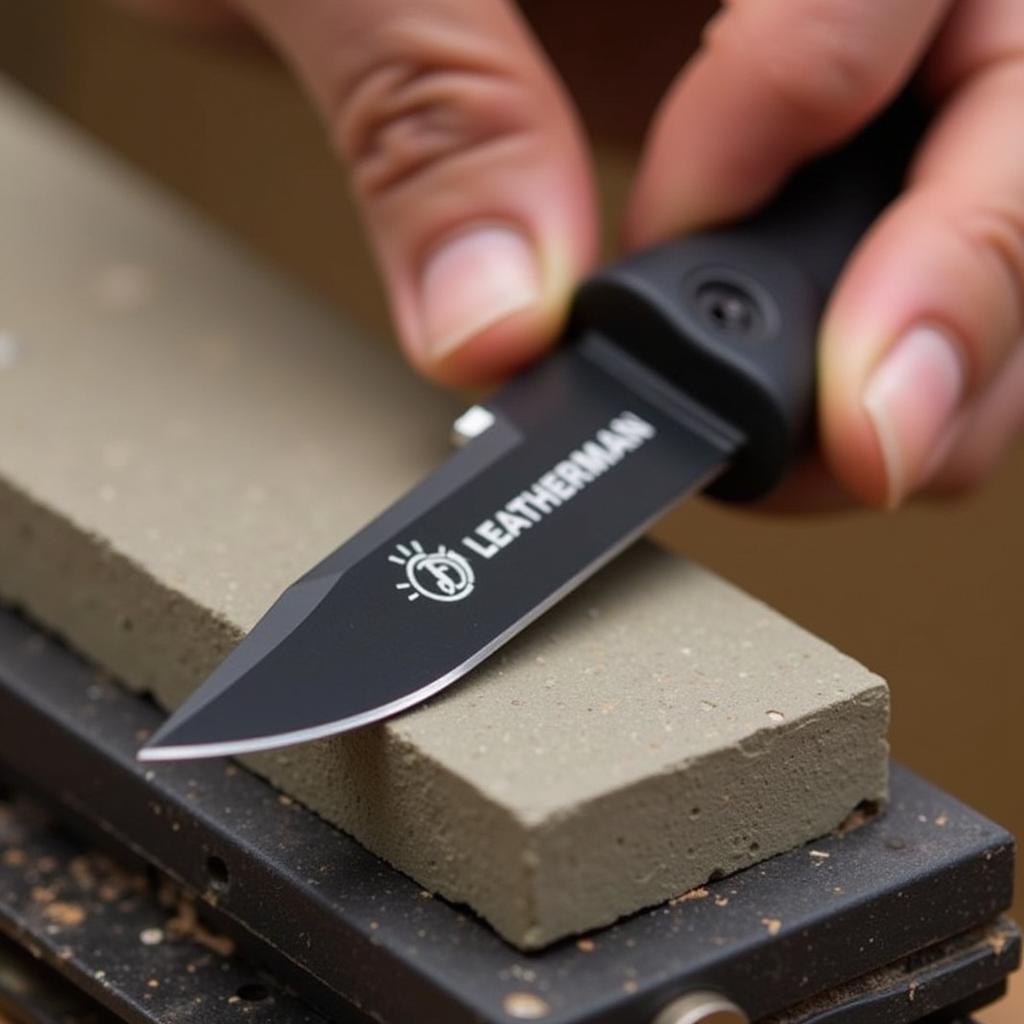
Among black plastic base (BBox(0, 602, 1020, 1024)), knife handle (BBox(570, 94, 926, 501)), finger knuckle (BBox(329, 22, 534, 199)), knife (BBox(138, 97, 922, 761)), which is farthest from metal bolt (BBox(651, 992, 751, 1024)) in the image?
finger knuckle (BBox(329, 22, 534, 199))

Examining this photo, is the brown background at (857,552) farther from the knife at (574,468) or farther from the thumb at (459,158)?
the thumb at (459,158)

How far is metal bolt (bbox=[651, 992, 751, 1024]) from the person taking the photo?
0.61 meters

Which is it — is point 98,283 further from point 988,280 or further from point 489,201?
point 988,280

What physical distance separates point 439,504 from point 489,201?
260mm

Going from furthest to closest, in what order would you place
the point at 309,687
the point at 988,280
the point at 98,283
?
the point at 98,283, the point at 988,280, the point at 309,687

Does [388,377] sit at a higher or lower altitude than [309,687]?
lower

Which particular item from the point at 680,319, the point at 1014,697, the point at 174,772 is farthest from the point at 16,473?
the point at 1014,697

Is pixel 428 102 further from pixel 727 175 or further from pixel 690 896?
pixel 690 896

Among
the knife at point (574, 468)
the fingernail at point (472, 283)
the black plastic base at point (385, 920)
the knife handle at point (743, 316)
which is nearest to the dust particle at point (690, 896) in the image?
the black plastic base at point (385, 920)

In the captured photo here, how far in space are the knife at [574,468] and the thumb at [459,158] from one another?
0.21ft

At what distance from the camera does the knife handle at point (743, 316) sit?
837 millimetres

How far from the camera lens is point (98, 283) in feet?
3.47

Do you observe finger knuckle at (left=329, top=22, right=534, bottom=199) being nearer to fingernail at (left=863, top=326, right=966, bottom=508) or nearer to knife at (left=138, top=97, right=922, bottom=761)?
knife at (left=138, top=97, right=922, bottom=761)

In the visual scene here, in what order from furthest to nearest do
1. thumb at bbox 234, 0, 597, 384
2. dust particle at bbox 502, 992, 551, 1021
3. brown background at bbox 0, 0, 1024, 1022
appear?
brown background at bbox 0, 0, 1024, 1022, thumb at bbox 234, 0, 597, 384, dust particle at bbox 502, 992, 551, 1021
